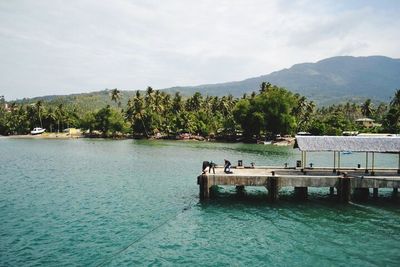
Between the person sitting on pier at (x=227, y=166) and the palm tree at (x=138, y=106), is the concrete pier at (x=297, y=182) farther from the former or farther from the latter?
the palm tree at (x=138, y=106)

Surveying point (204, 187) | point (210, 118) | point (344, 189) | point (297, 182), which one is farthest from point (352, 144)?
point (210, 118)

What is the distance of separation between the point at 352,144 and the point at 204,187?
15.3 meters

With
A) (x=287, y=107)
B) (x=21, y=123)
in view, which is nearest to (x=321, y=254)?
(x=287, y=107)

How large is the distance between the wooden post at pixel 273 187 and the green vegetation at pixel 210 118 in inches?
3296

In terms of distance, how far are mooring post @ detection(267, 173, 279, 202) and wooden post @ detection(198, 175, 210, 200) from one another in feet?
19.1

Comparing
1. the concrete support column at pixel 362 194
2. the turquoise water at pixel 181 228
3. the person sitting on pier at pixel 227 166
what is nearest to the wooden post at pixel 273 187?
the turquoise water at pixel 181 228

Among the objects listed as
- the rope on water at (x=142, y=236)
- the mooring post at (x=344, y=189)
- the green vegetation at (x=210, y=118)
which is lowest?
the rope on water at (x=142, y=236)

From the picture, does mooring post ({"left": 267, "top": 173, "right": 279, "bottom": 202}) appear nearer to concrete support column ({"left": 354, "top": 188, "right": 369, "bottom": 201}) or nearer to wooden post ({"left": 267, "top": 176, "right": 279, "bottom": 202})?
wooden post ({"left": 267, "top": 176, "right": 279, "bottom": 202})

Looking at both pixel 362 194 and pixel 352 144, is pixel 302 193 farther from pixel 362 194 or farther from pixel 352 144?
pixel 352 144

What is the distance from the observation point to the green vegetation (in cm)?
12056

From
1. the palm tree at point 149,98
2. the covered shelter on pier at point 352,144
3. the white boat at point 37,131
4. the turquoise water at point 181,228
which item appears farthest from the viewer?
the white boat at point 37,131

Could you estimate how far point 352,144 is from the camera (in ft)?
121

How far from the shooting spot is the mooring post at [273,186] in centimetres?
3494

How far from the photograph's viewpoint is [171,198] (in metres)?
37.8
